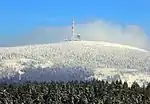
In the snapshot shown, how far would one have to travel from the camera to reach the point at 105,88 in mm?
123438

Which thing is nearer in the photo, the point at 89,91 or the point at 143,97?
the point at 89,91

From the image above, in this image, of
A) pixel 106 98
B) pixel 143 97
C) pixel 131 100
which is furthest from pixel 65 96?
pixel 143 97

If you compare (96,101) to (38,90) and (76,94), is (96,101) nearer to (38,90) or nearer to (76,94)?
(76,94)

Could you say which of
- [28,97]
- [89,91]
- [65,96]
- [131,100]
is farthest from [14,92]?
[131,100]

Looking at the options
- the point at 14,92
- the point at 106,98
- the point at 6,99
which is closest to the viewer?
the point at 6,99

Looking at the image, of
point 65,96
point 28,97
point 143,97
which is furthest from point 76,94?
point 143,97

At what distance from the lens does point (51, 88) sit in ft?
377

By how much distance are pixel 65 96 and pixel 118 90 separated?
20555 mm

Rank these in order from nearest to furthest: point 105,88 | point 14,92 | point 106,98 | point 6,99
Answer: point 6,99 → point 14,92 → point 106,98 → point 105,88

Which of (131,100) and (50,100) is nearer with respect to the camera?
(50,100)

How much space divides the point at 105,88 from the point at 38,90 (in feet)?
66.9

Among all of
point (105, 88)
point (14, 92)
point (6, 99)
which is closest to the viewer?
point (6, 99)

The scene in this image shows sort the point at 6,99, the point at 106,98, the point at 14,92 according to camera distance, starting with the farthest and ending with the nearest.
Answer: the point at 106,98
the point at 14,92
the point at 6,99

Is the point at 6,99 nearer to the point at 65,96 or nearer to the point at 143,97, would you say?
the point at 65,96
